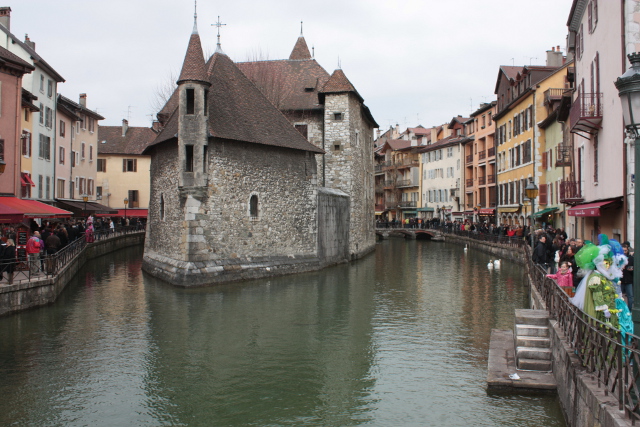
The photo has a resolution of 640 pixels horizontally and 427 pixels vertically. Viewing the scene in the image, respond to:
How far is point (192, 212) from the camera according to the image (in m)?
21.5

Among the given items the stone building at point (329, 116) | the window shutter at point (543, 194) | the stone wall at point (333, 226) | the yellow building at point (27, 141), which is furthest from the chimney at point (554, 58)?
the yellow building at point (27, 141)

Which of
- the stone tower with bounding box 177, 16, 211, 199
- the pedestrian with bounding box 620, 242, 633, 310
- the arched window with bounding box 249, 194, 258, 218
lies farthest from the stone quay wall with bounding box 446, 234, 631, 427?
the arched window with bounding box 249, 194, 258, 218

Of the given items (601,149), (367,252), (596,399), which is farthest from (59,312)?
(367,252)

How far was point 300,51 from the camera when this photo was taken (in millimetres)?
41594

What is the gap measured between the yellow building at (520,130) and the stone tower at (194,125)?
2136 cm

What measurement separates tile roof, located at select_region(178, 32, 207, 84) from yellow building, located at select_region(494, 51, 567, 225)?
21103 millimetres

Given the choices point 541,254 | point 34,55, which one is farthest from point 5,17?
point 541,254

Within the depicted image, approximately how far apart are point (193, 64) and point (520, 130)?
25285mm

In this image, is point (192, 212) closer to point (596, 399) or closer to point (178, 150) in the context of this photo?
point (178, 150)

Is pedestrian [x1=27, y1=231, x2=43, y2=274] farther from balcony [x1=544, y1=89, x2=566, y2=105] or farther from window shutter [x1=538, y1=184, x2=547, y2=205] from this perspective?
window shutter [x1=538, y1=184, x2=547, y2=205]

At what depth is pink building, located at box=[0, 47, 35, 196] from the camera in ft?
71.3

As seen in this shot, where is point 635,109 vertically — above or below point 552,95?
below

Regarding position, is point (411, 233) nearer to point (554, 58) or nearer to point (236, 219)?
point (554, 58)

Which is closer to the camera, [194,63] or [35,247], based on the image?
[35,247]
